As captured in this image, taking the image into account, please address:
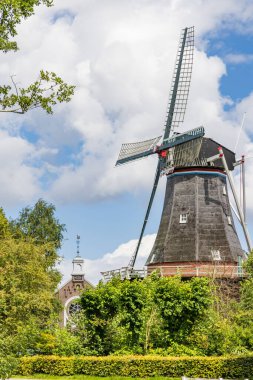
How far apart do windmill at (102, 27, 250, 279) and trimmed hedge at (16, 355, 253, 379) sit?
397 inches

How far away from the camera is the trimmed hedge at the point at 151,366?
23.2 meters

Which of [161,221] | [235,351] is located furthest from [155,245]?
[235,351]

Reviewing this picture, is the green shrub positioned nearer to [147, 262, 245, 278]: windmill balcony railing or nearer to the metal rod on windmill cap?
[147, 262, 245, 278]: windmill balcony railing

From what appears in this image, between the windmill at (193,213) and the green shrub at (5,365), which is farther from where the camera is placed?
the windmill at (193,213)

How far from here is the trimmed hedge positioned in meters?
23.2

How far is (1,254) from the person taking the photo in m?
34.9

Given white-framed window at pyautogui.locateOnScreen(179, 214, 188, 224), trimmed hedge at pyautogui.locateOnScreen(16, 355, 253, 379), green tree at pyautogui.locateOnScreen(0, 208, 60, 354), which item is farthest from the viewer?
white-framed window at pyautogui.locateOnScreen(179, 214, 188, 224)

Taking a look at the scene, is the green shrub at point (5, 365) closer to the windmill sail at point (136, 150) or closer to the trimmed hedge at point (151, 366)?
the trimmed hedge at point (151, 366)

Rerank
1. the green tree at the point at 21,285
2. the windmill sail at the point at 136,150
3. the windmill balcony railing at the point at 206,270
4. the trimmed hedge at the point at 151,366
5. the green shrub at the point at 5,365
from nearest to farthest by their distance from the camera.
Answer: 1. the green shrub at the point at 5,365
2. the trimmed hedge at the point at 151,366
3. the green tree at the point at 21,285
4. the windmill balcony railing at the point at 206,270
5. the windmill sail at the point at 136,150

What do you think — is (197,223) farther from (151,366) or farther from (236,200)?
(151,366)

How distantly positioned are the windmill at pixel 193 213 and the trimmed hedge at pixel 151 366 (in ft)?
33.1

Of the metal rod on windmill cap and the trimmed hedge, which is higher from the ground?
the metal rod on windmill cap

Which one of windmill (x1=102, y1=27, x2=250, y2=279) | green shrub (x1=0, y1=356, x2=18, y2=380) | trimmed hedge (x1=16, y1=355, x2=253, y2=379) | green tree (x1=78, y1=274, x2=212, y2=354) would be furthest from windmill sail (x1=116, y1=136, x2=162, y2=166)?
green shrub (x1=0, y1=356, x2=18, y2=380)

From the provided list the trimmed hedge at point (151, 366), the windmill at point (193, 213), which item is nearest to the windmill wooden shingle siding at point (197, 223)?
the windmill at point (193, 213)
